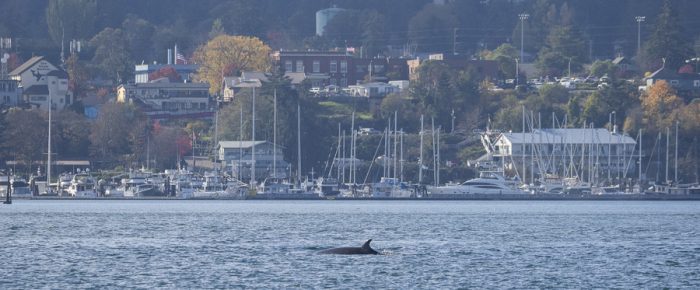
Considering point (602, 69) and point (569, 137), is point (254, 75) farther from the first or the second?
point (569, 137)

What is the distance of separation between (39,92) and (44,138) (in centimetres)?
2525

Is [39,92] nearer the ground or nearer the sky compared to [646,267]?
nearer the sky

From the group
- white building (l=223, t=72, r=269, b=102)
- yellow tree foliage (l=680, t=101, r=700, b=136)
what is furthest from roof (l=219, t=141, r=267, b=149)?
yellow tree foliage (l=680, t=101, r=700, b=136)

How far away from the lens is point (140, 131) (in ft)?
478

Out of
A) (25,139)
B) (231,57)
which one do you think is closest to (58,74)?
(231,57)

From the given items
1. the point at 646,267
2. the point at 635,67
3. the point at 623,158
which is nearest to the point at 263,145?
the point at 623,158

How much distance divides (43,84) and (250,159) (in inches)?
1192

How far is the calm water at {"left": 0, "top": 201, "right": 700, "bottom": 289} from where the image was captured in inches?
2219

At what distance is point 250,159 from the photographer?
467 ft

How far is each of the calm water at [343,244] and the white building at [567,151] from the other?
30.2 metres

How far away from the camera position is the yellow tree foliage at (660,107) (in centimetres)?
15050

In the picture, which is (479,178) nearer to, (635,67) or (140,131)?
(140,131)

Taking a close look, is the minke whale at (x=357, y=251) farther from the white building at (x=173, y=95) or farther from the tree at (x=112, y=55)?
the tree at (x=112, y=55)

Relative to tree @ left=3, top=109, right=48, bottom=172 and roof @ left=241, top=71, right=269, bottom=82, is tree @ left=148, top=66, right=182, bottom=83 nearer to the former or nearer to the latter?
roof @ left=241, top=71, right=269, bottom=82
